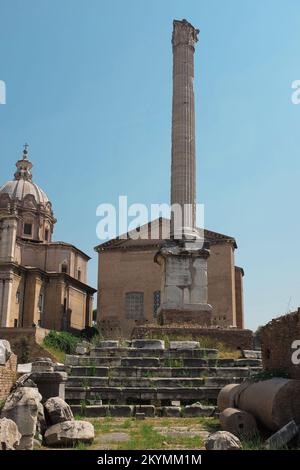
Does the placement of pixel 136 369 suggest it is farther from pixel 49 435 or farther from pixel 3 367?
pixel 49 435

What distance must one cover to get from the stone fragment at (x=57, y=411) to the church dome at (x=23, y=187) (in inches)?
1884

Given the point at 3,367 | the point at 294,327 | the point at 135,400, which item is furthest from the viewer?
the point at 135,400

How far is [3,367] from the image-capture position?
34.0 ft

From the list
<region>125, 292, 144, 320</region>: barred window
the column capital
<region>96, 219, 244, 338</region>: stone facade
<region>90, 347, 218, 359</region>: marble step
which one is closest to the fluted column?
the column capital

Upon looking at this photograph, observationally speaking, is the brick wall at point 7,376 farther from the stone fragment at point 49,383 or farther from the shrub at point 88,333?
the shrub at point 88,333

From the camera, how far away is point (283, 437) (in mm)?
6574

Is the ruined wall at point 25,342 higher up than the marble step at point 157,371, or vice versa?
the ruined wall at point 25,342

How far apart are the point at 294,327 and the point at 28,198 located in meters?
48.0

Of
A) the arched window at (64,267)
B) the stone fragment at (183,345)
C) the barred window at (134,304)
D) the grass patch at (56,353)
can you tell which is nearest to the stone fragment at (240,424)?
the stone fragment at (183,345)

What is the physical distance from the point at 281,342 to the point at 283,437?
3.26 metres

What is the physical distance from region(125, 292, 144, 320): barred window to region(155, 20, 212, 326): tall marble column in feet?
71.6

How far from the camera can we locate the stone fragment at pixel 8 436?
5841 mm
